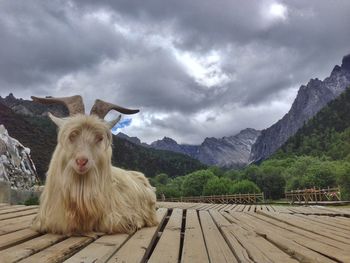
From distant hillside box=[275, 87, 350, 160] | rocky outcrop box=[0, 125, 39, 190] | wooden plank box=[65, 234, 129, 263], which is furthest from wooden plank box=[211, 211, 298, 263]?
distant hillside box=[275, 87, 350, 160]

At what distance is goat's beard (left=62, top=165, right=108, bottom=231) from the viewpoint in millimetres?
3906

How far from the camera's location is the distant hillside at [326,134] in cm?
10875

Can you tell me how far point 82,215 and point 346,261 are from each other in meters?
2.43

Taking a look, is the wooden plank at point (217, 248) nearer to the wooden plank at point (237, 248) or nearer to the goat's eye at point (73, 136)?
the wooden plank at point (237, 248)

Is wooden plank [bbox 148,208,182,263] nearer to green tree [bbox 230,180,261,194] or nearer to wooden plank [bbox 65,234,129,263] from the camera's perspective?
wooden plank [bbox 65,234,129,263]

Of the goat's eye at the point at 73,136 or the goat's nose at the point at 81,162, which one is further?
the goat's eye at the point at 73,136

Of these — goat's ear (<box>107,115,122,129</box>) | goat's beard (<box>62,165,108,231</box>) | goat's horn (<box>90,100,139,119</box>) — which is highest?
goat's horn (<box>90,100,139,119</box>)

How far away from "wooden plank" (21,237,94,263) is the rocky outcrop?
11.2m

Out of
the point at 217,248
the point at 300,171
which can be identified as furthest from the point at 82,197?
the point at 300,171

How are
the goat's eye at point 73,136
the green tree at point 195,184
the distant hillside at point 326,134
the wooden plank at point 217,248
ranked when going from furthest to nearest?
the distant hillside at point 326,134
the green tree at point 195,184
the goat's eye at point 73,136
the wooden plank at point 217,248

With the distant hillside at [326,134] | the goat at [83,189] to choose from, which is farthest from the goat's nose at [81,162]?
the distant hillside at [326,134]

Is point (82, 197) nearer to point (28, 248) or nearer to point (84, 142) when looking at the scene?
point (84, 142)

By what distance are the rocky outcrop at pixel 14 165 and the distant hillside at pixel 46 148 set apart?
3.85 meters

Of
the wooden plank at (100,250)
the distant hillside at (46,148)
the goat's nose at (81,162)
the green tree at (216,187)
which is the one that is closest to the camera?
the wooden plank at (100,250)
